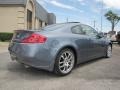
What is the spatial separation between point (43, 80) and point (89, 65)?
7.37 ft

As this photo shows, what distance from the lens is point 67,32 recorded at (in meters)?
6.12

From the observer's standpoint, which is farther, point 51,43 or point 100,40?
point 100,40

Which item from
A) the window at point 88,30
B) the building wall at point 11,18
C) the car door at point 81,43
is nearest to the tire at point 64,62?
the car door at point 81,43

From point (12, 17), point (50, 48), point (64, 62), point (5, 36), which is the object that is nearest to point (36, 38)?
point (50, 48)

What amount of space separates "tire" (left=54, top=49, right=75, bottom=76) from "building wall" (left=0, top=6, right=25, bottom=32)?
14.4m

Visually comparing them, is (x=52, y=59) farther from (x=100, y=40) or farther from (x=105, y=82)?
(x=100, y=40)

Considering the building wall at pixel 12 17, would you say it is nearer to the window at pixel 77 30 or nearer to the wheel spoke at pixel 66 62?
the window at pixel 77 30

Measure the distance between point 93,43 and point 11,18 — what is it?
1444 cm

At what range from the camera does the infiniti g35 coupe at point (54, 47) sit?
5.37 m

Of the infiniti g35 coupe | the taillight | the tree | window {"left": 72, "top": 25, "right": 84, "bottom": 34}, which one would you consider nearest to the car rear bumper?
the infiniti g35 coupe

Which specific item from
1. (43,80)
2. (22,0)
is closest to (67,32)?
(43,80)

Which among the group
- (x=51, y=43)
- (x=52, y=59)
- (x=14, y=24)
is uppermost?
(x=14, y=24)

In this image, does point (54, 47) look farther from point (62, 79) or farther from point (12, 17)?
point (12, 17)

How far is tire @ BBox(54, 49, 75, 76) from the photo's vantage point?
5.61 metres
